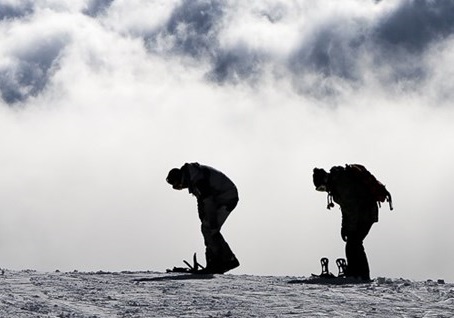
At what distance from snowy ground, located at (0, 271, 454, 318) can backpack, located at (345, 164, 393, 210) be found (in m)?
1.86

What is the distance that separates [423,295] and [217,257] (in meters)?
4.75

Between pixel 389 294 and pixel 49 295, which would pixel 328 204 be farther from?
pixel 49 295

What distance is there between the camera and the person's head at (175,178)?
15.3 m

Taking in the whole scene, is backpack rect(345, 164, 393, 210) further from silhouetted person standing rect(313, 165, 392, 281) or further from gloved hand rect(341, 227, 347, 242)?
gloved hand rect(341, 227, 347, 242)

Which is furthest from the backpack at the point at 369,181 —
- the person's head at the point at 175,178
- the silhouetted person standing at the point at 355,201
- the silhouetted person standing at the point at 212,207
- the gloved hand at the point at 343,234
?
the person's head at the point at 175,178

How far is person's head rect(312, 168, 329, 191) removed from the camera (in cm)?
1509

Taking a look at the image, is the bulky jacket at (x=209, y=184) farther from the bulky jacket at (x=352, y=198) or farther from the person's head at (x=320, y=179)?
the bulky jacket at (x=352, y=198)

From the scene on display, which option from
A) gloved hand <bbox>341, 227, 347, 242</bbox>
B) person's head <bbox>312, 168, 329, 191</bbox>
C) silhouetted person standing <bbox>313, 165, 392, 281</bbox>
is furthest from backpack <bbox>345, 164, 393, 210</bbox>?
gloved hand <bbox>341, 227, 347, 242</bbox>

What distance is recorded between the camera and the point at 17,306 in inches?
372

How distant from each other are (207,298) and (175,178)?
485cm

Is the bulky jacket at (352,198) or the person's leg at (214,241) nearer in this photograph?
the bulky jacket at (352,198)

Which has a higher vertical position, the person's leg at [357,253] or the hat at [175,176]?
the hat at [175,176]

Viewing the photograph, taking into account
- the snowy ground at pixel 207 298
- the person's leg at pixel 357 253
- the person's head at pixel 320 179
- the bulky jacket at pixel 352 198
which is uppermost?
the person's head at pixel 320 179

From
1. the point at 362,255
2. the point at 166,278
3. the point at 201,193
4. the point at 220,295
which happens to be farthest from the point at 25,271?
the point at 362,255
